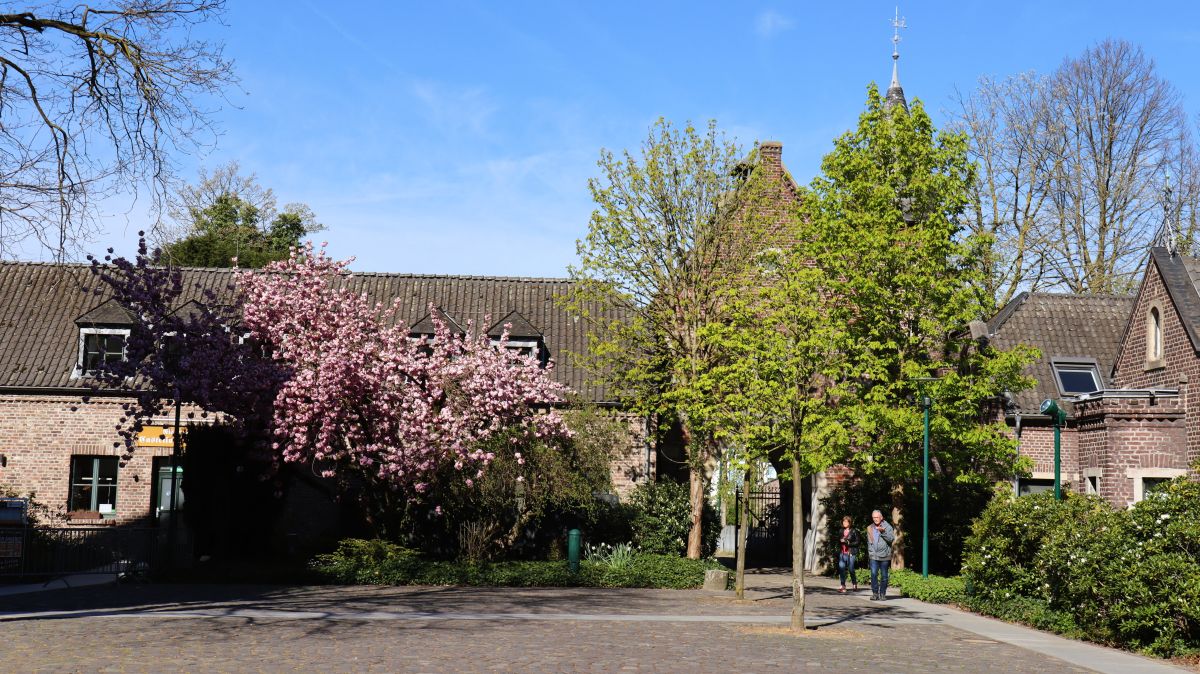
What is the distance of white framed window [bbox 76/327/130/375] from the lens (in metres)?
31.6

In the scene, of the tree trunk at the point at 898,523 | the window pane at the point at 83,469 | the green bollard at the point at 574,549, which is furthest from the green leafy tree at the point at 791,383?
the window pane at the point at 83,469

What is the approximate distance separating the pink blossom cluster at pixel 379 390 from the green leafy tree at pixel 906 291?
23.7ft

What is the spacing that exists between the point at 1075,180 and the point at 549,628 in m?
30.7

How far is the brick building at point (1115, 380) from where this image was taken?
26484 mm

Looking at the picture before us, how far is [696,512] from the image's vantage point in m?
27.9

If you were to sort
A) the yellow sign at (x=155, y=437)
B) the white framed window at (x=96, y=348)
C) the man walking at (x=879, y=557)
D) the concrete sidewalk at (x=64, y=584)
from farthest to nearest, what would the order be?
the white framed window at (x=96, y=348)
the yellow sign at (x=155, y=437)
the man walking at (x=879, y=557)
the concrete sidewalk at (x=64, y=584)

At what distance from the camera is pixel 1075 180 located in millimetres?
40062

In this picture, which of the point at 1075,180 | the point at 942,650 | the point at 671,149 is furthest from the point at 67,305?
the point at 1075,180

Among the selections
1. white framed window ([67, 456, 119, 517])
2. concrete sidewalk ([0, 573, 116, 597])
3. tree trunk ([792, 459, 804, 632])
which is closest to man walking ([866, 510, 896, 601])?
tree trunk ([792, 459, 804, 632])

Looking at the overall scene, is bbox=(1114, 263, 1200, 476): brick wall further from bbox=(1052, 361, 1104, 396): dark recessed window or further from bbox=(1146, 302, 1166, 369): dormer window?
bbox=(1052, 361, 1104, 396): dark recessed window

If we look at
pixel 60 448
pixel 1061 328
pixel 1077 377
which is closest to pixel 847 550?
pixel 1077 377

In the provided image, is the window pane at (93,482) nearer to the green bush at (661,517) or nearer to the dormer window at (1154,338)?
the green bush at (661,517)

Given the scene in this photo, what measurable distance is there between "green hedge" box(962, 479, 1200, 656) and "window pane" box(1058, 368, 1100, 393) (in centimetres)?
1207

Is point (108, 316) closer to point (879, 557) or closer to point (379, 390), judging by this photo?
point (379, 390)
